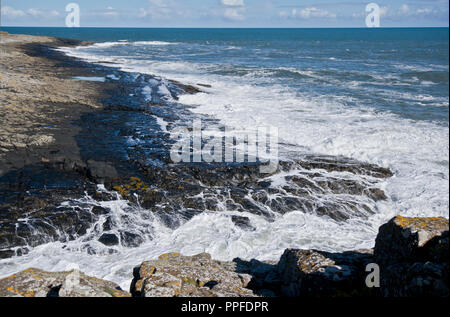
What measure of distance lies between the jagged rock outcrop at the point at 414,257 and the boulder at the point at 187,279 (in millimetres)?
2133

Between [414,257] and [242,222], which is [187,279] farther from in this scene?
[242,222]

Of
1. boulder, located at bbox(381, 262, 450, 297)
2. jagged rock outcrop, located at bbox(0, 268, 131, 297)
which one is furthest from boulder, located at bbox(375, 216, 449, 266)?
jagged rock outcrop, located at bbox(0, 268, 131, 297)

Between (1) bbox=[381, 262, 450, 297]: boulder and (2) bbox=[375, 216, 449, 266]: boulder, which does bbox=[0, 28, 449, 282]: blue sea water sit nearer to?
(2) bbox=[375, 216, 449, 266]: boulder

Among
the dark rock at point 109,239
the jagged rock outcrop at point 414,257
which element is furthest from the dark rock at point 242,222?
the jagged rock outcrop at point 414,257

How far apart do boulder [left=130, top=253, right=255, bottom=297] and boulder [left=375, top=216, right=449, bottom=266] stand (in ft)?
7.18

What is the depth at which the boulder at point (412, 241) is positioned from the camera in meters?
4.34

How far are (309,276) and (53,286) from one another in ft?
12.6

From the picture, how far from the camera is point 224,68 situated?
42.7m

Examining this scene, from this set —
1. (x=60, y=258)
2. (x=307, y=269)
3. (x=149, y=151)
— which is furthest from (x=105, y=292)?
(x=149, y=151)

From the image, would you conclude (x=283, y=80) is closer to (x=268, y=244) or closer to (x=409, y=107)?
(x=409, y=107)

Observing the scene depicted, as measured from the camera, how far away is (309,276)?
17.4 feet

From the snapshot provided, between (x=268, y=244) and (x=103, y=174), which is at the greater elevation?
(x=103, y=174)
